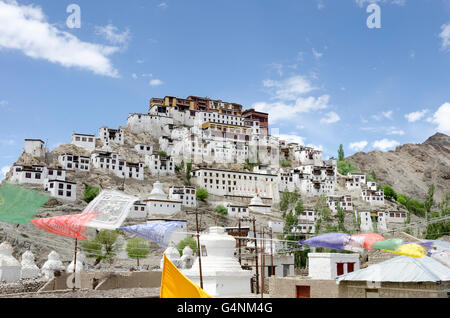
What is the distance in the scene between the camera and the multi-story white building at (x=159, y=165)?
279ft

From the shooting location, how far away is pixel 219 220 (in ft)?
236

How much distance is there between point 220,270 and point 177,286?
34.4 feet

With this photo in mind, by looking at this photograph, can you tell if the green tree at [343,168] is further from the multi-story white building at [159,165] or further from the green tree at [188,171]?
the multi-story white building at [159,165]

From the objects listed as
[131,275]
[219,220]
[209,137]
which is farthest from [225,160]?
[131,275]

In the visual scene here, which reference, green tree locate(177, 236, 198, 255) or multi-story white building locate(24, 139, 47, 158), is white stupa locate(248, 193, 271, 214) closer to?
green tree locate(177, 236, 198, 255)

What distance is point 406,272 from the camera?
16.6 metres

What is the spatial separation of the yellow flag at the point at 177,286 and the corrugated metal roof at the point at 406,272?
27.7 ft

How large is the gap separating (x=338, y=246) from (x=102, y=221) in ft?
27.9

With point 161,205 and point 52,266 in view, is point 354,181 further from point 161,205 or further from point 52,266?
point 52,266

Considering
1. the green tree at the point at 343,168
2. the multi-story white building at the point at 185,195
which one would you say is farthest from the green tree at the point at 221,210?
the green tree at the point at 343,168

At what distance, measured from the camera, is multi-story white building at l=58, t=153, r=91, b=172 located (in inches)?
2958

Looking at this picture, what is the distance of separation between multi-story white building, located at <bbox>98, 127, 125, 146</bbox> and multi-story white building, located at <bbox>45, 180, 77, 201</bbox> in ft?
78.1
